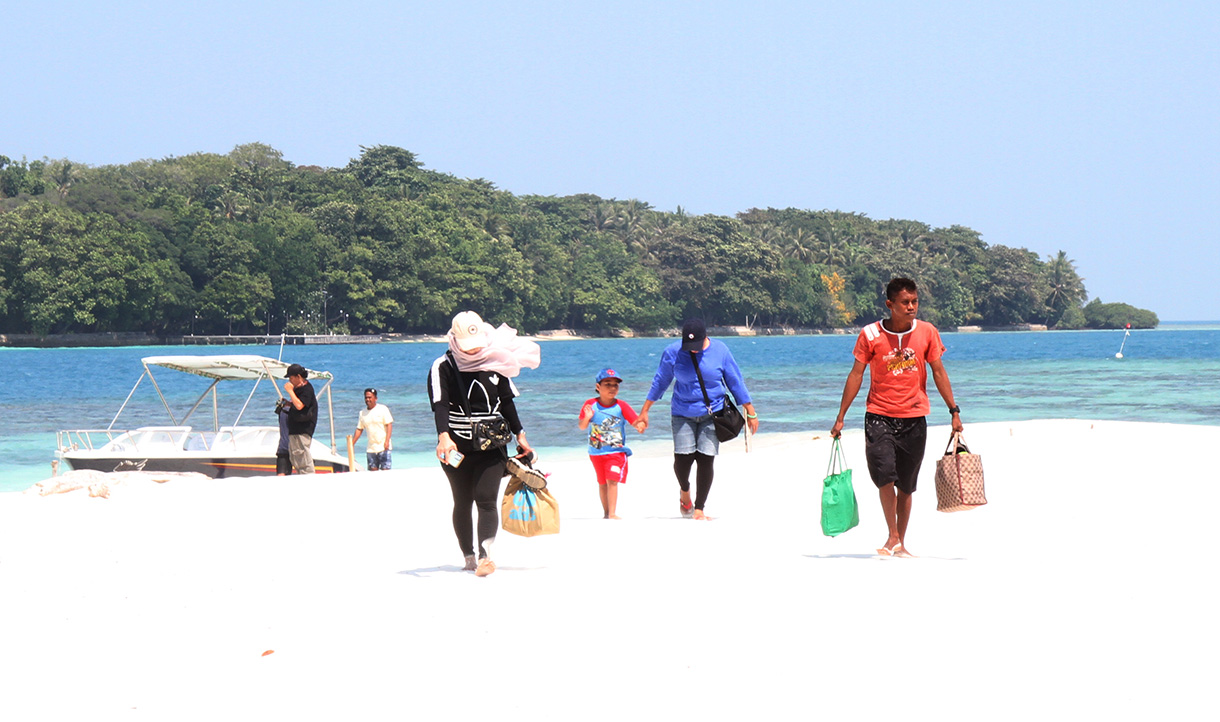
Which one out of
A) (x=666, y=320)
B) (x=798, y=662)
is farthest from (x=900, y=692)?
(x=666, y=320)

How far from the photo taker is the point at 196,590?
6164 mm

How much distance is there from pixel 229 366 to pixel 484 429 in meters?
9.65

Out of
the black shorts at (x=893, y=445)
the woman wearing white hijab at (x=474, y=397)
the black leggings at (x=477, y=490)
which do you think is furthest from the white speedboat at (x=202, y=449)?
the black shorts at (x=893, y=445)

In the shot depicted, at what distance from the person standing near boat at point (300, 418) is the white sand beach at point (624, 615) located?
2899mm

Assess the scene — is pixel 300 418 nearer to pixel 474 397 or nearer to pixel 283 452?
pixel 283 452

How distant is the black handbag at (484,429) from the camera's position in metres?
6.12

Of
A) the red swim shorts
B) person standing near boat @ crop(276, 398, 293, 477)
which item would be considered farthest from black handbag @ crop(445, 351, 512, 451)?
person standing near boat @ crop(276, 398, 293, 477)

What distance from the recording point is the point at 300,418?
12750 mm

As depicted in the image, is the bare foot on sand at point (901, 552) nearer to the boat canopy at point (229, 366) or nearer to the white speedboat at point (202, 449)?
the white speedboat at point (202, 449)

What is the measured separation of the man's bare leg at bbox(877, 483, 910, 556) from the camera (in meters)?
6.49

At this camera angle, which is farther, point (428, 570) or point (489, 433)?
point (428, 570)

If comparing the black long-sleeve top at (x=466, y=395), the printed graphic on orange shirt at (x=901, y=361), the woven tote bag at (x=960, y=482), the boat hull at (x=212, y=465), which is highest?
the printed graphic on orange shirt at (x=901, y=361)

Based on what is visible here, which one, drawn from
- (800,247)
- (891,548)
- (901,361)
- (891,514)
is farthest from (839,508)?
(800,247)

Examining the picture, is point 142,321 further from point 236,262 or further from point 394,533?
point 394,533
